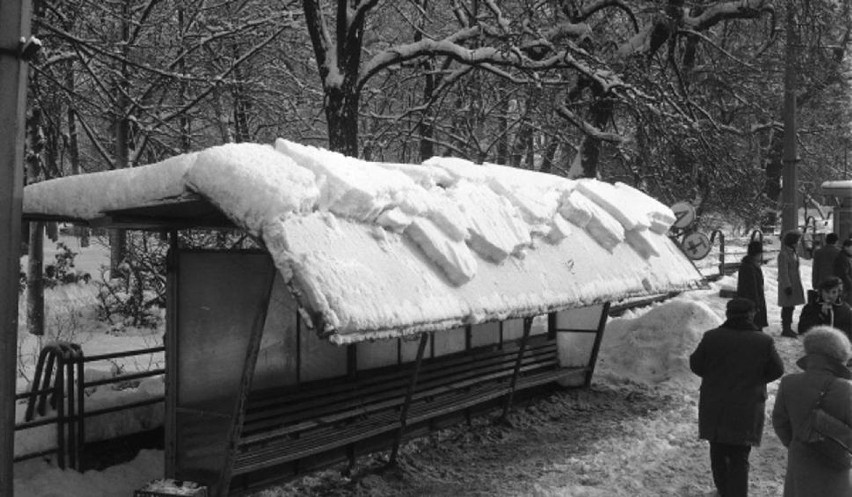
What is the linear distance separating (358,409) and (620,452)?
2.53m

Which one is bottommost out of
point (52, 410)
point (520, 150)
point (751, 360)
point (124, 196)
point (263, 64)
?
point (52, 410)

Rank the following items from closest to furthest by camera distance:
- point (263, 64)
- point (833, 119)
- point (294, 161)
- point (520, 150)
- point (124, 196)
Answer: point (124, 196) → point (294, 161) → point (263, 64) → point (520, 150) → point (833, 119)

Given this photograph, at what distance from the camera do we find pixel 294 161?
5.25 metres

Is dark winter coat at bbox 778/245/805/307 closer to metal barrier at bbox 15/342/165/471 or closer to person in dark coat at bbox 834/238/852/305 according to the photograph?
person in dark coat at bbox 834/238/852/305

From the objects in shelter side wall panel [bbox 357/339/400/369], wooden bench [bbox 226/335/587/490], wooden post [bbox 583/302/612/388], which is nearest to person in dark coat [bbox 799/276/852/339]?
wooden post [bbox 583/302/612/388]

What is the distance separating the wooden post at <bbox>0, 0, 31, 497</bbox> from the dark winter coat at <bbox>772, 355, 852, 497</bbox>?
167 inches

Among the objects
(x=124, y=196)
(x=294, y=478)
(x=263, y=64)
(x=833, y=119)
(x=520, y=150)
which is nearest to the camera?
(x=124, y=196)

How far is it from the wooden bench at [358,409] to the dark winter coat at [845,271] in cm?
547

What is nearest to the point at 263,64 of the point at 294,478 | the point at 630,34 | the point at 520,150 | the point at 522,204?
the point at 520,150

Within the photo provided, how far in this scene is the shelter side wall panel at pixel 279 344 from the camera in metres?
6.32

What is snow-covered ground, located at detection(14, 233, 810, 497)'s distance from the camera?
233 inches

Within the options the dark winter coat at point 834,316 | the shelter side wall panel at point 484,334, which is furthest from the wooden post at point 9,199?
the dark winter coat at point 834,316

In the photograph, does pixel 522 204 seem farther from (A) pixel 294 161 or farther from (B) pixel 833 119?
(B) pixel 833 119

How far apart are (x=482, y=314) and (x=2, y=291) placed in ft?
9.48
